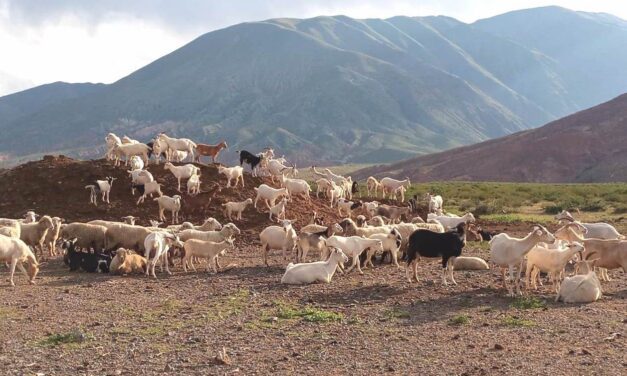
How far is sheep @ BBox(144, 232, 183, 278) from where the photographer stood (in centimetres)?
1730

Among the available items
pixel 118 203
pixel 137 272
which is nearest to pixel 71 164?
pixel 118 203

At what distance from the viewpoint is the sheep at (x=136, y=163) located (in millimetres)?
27453

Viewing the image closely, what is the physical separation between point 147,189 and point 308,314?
48.4 ft

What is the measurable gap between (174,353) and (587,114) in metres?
118

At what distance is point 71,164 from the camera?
2875cm

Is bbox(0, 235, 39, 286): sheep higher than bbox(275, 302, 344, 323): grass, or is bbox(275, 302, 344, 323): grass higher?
bbox(0, 235, 39, 286): sheep

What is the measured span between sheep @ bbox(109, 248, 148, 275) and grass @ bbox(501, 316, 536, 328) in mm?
9767

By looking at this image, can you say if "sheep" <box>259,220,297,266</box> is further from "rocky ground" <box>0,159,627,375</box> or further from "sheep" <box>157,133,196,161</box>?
"sheep" <box>157,133,196,161</box>

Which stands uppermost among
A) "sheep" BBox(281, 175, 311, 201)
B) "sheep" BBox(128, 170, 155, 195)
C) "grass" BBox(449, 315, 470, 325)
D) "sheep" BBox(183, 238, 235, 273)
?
"sheep" BBox(128, 170, 155, 195)

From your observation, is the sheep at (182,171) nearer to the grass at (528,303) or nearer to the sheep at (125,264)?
the sheep at (125,264)

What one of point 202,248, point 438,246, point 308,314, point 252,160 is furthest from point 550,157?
point 308,314

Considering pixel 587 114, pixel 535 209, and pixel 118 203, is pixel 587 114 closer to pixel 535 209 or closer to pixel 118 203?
pixel 535 209

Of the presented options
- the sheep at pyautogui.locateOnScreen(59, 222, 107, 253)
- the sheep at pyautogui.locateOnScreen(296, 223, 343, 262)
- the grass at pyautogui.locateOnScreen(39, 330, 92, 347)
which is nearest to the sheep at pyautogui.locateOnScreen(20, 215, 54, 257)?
the sheep at pyautogui.locateOnScreen(59, 222, 107, 253)

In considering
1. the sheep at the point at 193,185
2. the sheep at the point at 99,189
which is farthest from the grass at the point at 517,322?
the sheep at the point at 99,189
